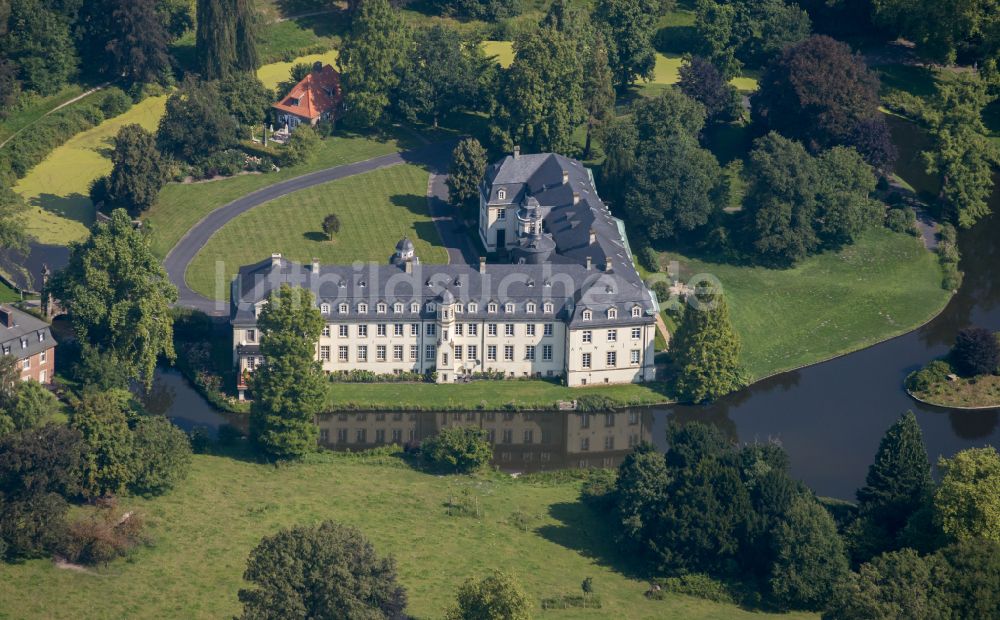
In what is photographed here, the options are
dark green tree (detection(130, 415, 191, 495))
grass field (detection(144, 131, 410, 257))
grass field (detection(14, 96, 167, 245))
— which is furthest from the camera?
grass field (detection(14, 96, 167, 245))

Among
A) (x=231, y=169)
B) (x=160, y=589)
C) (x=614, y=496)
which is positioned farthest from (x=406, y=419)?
(x=231, y=169)

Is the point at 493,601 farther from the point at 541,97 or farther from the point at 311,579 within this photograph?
the point at 541,97

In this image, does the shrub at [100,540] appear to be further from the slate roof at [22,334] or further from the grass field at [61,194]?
the grass field at [61,194]

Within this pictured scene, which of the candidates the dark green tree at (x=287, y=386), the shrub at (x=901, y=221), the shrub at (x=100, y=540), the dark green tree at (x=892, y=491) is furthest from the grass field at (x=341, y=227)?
the dark green tree at (x=892, y=491)

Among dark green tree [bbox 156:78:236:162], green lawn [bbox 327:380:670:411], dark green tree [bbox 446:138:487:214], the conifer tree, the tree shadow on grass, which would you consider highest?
dark green tree [bbox 156:78:236:162]

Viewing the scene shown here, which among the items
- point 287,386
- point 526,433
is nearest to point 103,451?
point 287,386

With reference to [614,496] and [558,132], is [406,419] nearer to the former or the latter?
[614,496]

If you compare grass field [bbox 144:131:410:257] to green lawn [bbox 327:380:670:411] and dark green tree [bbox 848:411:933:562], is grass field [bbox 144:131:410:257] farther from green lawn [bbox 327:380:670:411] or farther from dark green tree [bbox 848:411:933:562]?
dark green tree [bbox 848:411:933:562]

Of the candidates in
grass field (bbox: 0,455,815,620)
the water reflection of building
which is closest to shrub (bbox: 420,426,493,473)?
grass field (bbox: 0,455,815,620)
